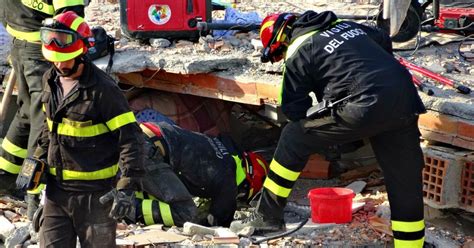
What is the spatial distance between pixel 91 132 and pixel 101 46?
3.20 meters

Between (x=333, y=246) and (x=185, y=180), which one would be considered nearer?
(x=333, y=246)

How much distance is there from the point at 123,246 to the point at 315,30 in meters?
2.01

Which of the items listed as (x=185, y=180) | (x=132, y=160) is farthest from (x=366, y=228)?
(x=132, y=160)

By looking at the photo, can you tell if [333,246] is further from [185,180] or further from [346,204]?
[185,180]

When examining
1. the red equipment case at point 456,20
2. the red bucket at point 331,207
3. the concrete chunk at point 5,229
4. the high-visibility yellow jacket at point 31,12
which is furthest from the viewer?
the red equipment case at point 456,20

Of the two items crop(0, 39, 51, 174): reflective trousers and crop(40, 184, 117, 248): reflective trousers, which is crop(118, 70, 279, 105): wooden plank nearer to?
crop(0, 39, 51, 174): reflective trousers

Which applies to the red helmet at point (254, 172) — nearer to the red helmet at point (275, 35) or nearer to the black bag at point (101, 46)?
the red helmet at point (275, 35)

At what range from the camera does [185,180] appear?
7258 millimetres

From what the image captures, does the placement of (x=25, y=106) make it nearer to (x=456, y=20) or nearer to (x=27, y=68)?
(x=27, y=68)

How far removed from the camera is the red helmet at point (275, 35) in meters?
6.29

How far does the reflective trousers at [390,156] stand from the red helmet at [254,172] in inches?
48.7

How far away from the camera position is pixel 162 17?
8852mm

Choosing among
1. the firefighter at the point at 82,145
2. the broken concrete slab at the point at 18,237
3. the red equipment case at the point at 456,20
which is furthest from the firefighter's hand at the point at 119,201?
the red equipment case at the point at 456,20

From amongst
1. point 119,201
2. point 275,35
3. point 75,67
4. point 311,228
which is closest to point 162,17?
point 275,35
